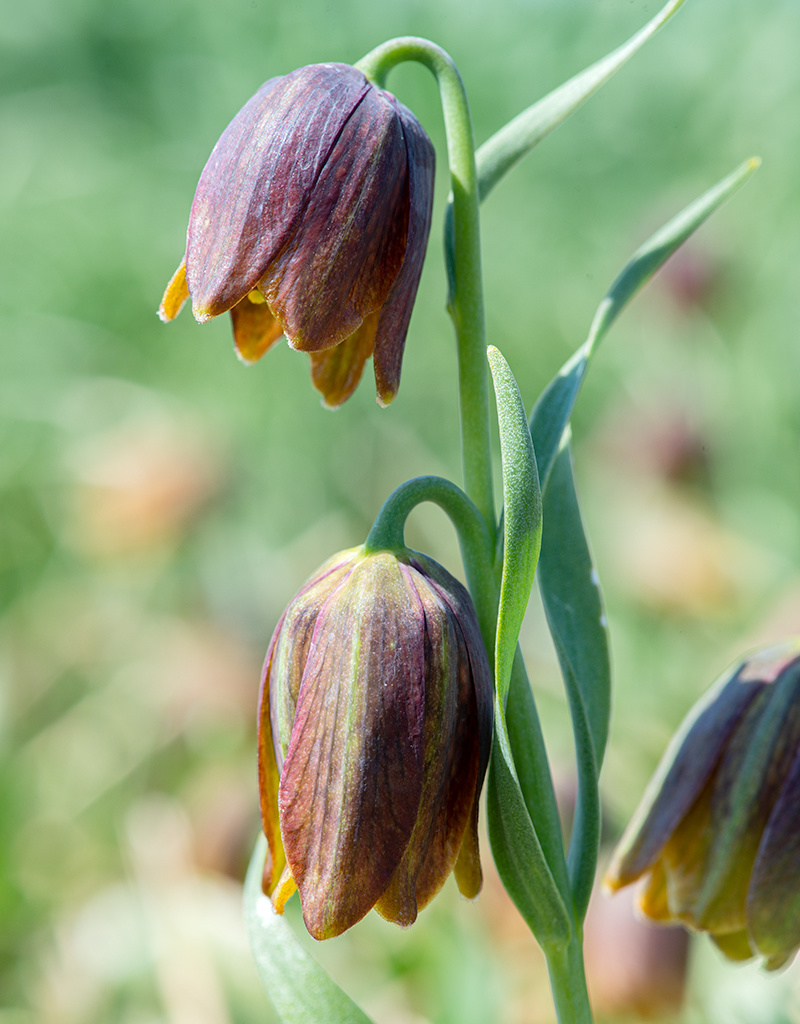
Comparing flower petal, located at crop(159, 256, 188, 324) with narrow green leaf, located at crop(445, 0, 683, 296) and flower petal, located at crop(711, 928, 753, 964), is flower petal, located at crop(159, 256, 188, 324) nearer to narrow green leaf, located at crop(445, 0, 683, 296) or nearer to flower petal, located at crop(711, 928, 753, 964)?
narrow green leaf, located at crop(445, 0, 683, 296)

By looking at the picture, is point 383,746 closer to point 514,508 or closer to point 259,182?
point 514,508

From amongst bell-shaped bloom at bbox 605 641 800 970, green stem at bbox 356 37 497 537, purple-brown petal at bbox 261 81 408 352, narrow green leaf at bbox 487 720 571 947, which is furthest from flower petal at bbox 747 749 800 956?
purple-brown petal at bbox 261 81 408 352

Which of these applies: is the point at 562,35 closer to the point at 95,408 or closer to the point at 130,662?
the point at 95,408

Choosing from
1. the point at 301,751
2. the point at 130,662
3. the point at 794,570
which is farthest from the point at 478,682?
the point at 130,662

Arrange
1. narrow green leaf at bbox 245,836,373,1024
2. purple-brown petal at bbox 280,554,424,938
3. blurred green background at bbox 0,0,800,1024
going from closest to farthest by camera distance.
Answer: purple-brown petal at bbox 280,554,424,938 < narrow green leaf at bbox 245,836,373,1024 < blurred green background at bbox 0,0,800,1024

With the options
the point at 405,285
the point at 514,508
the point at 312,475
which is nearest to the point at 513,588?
the point at 514,508

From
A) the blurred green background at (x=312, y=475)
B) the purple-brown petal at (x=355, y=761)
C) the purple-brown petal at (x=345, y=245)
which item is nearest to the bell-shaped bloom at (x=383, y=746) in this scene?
the purple-brown petal at (x=355, y=761)
